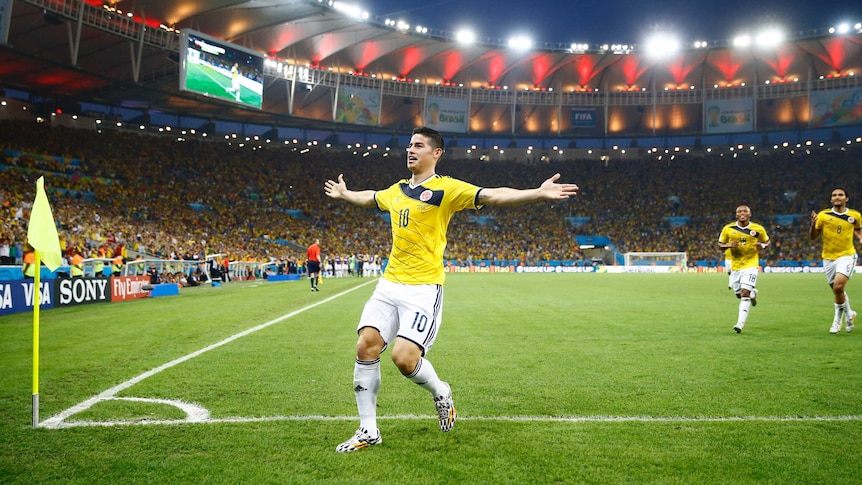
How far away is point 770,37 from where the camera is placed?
4956 cm

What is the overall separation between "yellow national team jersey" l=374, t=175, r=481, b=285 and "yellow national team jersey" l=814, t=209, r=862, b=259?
7.85 m

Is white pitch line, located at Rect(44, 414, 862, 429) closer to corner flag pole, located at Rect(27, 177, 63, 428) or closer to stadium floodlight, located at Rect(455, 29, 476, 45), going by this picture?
corner flag pole, located at Rect(27, 177, 63, 428)

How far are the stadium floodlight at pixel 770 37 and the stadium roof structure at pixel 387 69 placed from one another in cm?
220

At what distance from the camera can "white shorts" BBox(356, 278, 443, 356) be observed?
13.0 ft

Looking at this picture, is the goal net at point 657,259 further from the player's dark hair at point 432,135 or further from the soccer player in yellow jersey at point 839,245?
the player's dark hair at point 432,135

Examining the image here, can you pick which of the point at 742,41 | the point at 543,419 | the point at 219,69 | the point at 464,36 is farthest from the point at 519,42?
the point at 543,419

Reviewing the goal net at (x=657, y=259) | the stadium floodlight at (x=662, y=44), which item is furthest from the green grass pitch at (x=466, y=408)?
the stadium floodlight at (x=662, y=44)

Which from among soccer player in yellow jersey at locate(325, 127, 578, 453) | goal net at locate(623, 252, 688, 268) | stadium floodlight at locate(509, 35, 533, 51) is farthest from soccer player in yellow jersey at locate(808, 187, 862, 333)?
stadium floodlight at locate(509, 35, 533, 51)

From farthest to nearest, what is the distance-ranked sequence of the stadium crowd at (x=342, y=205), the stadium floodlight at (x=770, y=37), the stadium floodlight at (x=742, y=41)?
the stadium floodlight at (x=742, y=41), the stadium floodlight at (x=770, y=37), the stadium crowd at (x=342, y=205)

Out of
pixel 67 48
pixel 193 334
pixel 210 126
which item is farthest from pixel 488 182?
pixel 193 334

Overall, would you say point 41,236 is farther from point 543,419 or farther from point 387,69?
point 387,69

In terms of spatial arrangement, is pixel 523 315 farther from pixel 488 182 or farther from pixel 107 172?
pixel 488 182

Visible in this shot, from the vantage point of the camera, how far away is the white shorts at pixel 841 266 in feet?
29.4

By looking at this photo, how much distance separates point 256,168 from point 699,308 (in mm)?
46220
